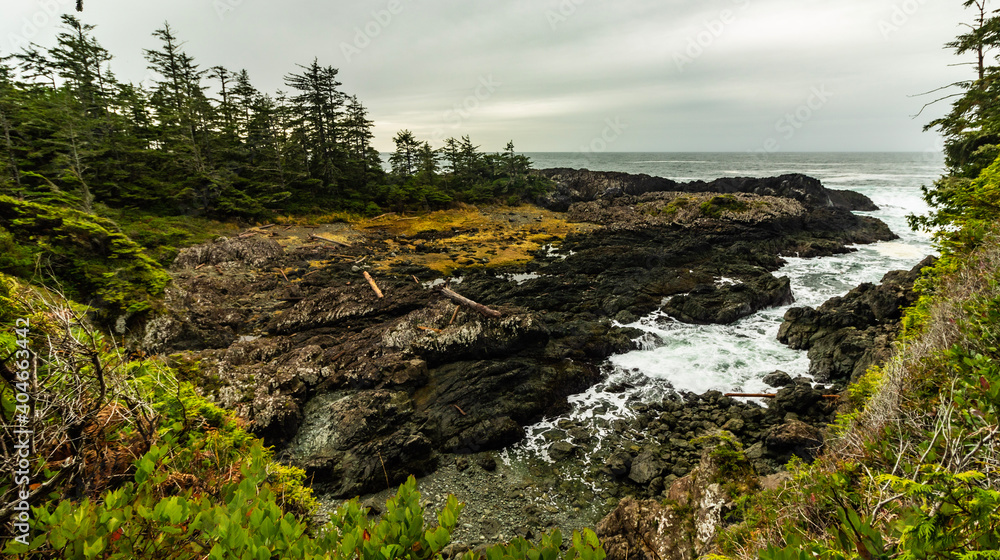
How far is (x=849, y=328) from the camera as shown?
13.7 metres

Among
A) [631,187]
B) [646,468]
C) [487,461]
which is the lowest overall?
[646,468]

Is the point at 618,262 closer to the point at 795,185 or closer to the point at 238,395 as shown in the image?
the point at 238,395

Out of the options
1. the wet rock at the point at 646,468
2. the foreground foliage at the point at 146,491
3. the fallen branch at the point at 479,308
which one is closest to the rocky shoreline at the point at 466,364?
the wet rock at the point at 646,468

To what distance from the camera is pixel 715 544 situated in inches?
193

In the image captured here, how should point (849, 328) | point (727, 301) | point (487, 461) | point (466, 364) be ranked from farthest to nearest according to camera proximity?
point (727, 301), point (849, 328), point (466, 364), point (487, 461)

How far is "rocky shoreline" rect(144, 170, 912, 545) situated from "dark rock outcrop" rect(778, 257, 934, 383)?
0.42 meters

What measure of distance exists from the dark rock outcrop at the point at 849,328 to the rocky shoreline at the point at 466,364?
0.42 meters

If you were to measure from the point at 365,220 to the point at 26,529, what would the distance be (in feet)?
122

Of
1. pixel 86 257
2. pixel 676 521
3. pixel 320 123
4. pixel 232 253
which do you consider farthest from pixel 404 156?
pixel 676 521

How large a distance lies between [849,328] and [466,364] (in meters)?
13.9

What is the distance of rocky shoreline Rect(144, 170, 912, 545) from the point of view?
8.98 meters

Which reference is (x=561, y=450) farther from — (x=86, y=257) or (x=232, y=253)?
(x=232, y=253)

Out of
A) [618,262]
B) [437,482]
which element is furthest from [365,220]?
[437,482]

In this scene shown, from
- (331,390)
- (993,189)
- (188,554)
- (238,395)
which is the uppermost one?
(993,189)
